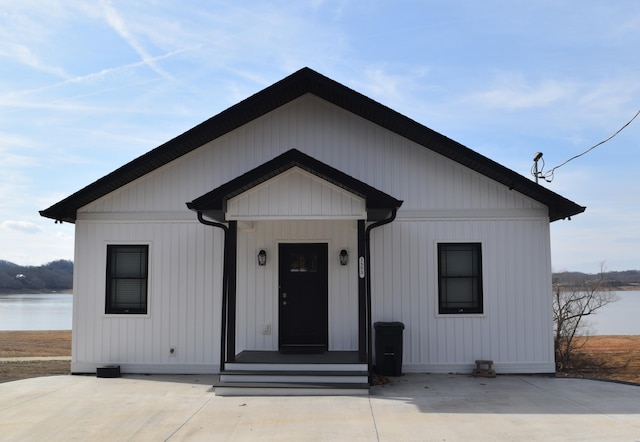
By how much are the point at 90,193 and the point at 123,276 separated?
5.05 ft

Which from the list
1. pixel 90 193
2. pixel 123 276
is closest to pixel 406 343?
pixel 123 276

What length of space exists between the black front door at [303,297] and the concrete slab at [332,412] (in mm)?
1619

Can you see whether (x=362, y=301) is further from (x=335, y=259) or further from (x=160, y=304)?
(x=160, y=304)

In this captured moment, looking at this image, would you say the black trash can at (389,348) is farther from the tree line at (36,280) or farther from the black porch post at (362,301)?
the tree line at (36,280)

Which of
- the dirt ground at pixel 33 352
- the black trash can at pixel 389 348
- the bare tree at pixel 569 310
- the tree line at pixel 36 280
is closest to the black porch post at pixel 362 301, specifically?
the black trash can at pixel 389 348

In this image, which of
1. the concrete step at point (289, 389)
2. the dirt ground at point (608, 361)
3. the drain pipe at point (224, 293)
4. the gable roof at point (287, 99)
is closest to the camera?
the concrete step at point (289, 389)

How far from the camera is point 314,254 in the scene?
1093 cm

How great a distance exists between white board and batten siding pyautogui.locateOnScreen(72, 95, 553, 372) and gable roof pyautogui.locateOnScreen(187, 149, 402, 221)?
136 cm

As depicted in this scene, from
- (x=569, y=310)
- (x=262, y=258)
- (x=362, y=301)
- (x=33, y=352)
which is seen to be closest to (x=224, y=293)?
(x=262, y=258)

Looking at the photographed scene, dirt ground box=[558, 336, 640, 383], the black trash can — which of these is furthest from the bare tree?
the black trash can

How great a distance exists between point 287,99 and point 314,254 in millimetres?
2769

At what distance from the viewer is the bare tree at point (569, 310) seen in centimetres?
1409

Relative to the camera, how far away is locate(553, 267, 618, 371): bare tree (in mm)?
14094

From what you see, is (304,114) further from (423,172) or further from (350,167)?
(423,172)
